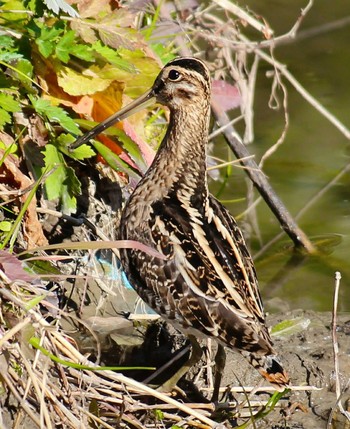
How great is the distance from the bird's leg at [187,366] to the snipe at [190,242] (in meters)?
0.19

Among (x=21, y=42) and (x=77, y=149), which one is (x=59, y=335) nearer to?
(x=77, y=149)

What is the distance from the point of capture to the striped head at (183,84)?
13.9 ft

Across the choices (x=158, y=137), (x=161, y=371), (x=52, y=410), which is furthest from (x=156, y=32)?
(x=52, y=410)

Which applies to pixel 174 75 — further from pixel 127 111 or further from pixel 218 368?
pixel 218 368

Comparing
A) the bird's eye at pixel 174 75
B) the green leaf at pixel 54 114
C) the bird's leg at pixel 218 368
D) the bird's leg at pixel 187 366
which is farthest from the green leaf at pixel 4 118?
the bird's leg at pixel 218 368

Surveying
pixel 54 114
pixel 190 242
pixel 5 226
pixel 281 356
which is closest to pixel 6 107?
pixel 54 114

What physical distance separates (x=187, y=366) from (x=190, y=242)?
1.82ft

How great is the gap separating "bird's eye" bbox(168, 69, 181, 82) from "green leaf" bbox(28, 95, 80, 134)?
433mm

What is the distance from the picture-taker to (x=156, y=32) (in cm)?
531

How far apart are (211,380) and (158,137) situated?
134cm

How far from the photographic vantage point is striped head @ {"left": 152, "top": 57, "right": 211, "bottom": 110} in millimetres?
4234

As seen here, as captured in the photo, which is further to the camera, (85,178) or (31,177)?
(85,178)

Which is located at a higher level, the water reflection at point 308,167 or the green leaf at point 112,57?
the green leaf at point 112,57

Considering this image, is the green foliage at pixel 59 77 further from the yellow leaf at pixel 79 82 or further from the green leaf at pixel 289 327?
the green leaf at pixel 289 327
